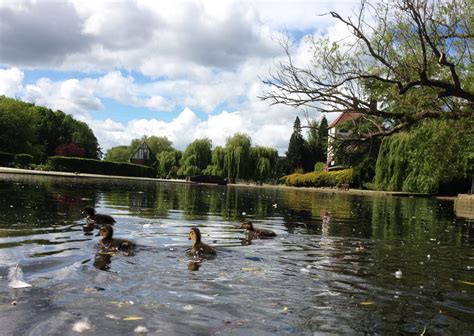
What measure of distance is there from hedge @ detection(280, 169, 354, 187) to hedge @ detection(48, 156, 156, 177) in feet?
86.3

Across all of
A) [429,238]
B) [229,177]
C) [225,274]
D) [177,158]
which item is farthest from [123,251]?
[177,158]

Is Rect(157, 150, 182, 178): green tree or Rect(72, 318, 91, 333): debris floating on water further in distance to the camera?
Rect(157, 150, 182, 178): green tree

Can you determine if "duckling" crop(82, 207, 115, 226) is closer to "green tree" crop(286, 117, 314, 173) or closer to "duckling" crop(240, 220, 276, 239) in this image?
"duckling" crop(240, 220, 276, 239)

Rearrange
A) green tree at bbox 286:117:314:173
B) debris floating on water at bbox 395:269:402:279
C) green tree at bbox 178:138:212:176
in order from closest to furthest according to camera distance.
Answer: debris floating on water at bbox 395:269:402:279 < green tree at bbox 178:138:212:176 < green tree at bbox 286:117:314:173

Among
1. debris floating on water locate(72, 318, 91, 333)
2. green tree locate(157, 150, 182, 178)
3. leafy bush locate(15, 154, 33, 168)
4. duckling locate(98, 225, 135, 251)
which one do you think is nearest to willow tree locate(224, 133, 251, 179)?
green tree locate(157, 150, 182, 178)

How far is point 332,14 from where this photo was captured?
13.3 metres

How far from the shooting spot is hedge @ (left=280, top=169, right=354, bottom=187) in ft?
216

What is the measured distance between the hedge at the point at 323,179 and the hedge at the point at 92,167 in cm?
2632

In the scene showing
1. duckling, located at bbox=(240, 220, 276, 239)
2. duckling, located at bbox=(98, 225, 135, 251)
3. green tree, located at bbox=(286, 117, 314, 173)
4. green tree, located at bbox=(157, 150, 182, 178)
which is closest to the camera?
duckling, located at bbox=(98, 225, 135, 251)

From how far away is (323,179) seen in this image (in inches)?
2869

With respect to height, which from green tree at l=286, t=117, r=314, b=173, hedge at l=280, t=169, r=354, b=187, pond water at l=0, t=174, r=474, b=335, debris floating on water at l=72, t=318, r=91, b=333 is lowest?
debris floating on water at l=72, t=318, r=91, b=333

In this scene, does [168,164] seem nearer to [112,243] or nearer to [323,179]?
[323,179]

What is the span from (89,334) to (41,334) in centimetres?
47

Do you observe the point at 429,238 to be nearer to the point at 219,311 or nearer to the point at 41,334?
the point at 219,311
